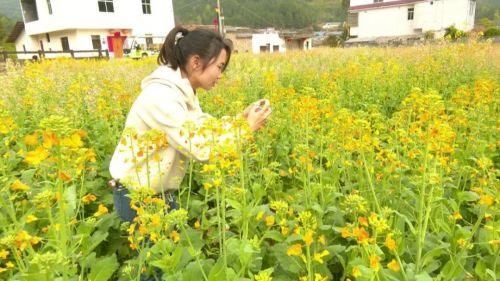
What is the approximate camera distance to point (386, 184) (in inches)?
88.7

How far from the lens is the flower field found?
1.42 m

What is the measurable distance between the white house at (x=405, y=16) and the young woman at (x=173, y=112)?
1443 inches

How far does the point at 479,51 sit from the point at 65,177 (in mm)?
8519

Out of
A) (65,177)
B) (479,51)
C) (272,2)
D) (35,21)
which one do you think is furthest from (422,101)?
(272,2)

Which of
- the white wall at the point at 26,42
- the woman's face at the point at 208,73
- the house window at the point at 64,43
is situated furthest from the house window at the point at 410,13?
the woman's face at the point at 208,73

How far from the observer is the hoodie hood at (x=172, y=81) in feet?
7.58

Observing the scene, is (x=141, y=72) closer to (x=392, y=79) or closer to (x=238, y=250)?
(x=392, y=79)

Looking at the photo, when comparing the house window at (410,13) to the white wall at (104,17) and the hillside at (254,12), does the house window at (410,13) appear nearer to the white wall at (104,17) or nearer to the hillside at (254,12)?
the white wall at (104,17)

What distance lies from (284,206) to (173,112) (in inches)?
35.0

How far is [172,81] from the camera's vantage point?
2312 mm

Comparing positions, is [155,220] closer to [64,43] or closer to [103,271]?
[103,271]

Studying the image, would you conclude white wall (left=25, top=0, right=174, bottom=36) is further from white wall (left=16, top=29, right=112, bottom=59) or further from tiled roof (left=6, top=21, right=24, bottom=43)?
tiled roof (left=6, top=21, right=24, bottom=43)

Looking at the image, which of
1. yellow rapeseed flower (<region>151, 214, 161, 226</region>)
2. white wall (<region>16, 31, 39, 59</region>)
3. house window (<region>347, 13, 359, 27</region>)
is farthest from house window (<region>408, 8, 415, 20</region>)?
yellow rapeseed flower (<region>151, 214, 161, 226</region>)

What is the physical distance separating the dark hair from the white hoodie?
0.32 feet
